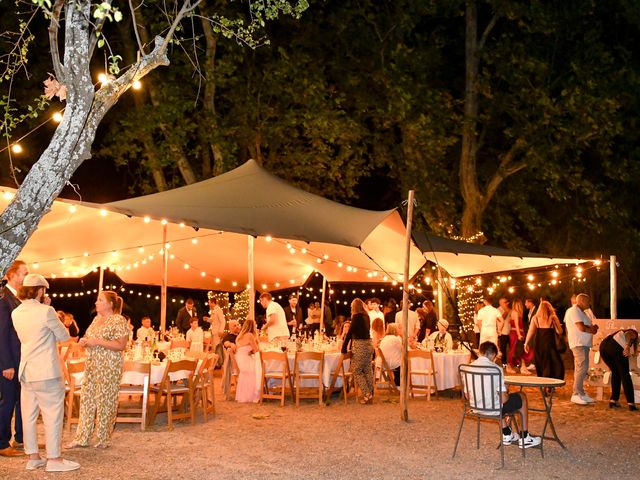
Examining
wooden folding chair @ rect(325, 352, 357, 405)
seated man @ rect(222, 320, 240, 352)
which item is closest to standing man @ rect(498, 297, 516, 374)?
wooden folding chair @ rect(325, 352, 357, 405)

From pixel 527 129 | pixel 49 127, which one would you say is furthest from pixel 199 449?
pixel 49 127

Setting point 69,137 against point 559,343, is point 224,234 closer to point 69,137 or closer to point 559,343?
point 559,343

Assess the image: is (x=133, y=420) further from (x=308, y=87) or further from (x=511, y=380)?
(x=308, y=87)

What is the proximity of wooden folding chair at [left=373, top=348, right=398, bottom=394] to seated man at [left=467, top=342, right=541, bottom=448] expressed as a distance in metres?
3.50

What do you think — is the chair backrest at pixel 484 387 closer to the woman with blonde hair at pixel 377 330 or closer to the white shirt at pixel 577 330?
the white shirt at pixel 577 330

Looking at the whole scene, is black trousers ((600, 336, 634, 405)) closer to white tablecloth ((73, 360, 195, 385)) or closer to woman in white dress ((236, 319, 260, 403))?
woman in white dress ((236, 319, 260, 403))

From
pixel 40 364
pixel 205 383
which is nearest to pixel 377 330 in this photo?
pixel 205 383

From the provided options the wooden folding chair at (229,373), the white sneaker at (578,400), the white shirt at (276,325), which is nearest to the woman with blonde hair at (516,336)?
the white sneaker at (578,400)

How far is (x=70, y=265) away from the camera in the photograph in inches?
530

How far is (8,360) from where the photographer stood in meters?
6.42

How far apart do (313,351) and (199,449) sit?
3.24 meters

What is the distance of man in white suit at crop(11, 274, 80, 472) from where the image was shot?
594cm

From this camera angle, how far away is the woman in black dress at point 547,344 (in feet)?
37.2

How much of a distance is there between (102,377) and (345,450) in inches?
86.8
